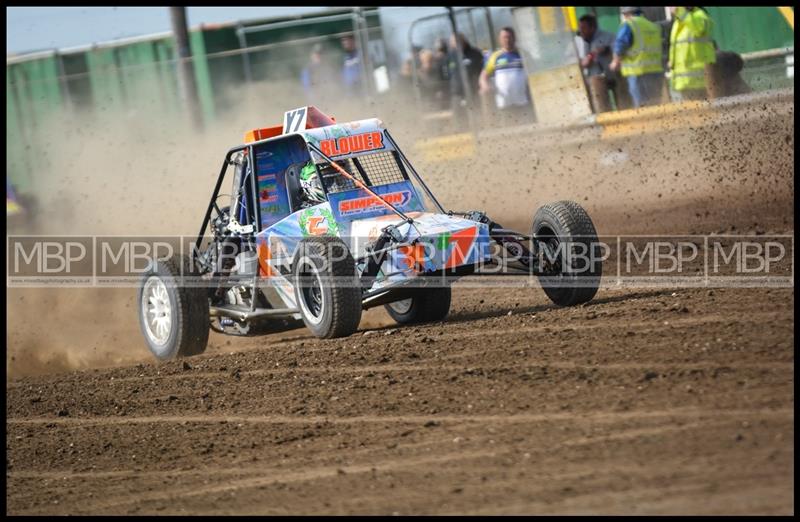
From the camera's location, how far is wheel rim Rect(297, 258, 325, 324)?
26.3ft

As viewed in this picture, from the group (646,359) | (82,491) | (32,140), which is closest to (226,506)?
(82,491)

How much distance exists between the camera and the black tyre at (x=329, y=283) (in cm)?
776

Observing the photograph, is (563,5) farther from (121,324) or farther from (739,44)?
(121,324)

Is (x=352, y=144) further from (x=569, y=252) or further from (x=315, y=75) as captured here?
(x=315, y=75)

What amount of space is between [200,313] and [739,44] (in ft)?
27.7

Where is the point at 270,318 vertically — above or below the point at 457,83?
below

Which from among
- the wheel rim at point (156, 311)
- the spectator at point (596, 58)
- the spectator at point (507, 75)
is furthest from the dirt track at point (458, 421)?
the spectator at point (507, 75)

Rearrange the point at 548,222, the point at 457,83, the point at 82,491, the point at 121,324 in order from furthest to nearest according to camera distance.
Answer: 1. the point at 457,83
2. the point at 121,324
3. the point at 548,222
4. the point at 82,491

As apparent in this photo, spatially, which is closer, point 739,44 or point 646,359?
point 646,359

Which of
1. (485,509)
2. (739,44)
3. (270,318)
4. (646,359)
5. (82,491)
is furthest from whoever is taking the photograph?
(739,44)

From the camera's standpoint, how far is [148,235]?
15.9m

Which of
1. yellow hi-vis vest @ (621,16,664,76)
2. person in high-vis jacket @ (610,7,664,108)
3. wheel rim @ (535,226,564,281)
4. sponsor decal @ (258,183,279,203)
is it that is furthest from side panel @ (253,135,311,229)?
yellow hi-vis vest @ (621,16,664,76)

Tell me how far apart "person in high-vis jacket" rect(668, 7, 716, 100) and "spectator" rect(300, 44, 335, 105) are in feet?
Result: 18.3

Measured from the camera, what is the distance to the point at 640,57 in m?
14.7
